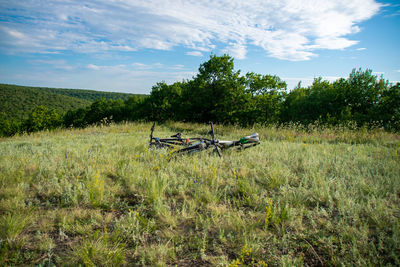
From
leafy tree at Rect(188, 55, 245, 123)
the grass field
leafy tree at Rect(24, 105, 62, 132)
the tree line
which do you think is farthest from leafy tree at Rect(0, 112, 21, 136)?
the grass field

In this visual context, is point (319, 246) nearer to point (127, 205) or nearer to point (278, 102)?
point (127, 205)

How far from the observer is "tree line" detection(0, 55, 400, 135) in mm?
20000

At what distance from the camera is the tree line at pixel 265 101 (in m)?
20.0

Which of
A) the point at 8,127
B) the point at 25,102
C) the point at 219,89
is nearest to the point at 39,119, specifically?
the point at 8,127

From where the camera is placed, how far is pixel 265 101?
92.7 feet

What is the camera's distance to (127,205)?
3.08 m

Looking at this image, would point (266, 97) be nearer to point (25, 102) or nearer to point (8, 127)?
point (8, 127)

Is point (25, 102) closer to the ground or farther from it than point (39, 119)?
farther from it

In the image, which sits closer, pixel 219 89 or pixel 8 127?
pixel 219 89

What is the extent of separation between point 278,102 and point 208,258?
106 ft

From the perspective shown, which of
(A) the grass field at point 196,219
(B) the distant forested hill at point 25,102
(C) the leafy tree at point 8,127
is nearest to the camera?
(A) the grass field at point 196,219

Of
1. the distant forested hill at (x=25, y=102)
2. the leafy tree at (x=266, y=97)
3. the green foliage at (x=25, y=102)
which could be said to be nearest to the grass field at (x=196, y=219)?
the leafy tree at (x=266, y=97)

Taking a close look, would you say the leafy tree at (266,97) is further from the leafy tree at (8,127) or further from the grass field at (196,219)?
the leafy tree at (8,127)

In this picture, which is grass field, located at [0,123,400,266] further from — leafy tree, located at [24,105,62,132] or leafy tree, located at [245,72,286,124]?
leafy tree, located at [24,105,62,132]
